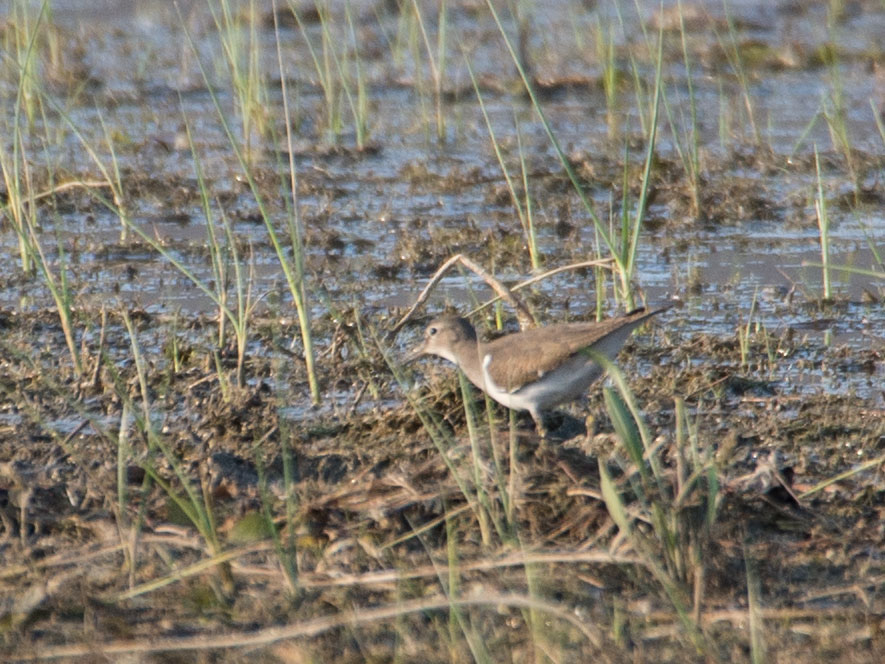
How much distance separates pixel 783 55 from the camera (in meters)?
12.0

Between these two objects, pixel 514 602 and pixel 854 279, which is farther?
pixel 854 279

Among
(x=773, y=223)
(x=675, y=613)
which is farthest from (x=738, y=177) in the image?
(x=675, y=613)

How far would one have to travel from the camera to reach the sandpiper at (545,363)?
516 centimetres

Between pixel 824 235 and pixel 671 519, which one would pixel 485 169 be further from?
pixel 671 519

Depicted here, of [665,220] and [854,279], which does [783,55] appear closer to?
[665,220]

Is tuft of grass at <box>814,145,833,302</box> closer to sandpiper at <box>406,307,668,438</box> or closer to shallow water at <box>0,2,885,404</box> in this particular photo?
shallow water at <box>0,2,885,404</box>

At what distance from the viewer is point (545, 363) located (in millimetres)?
5148

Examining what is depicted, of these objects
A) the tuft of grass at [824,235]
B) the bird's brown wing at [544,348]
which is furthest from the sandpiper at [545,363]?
the tuft of grass at [824,235]

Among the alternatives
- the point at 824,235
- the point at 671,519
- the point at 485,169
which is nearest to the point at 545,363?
the point at 671,519

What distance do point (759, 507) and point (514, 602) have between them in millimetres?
1353

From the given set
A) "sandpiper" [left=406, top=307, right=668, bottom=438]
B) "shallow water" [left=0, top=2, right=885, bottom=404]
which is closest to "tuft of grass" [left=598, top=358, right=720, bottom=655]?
"sandpiper" [left=406, top=307, right=668, bottom=438]

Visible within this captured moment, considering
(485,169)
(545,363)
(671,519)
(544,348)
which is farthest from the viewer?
(485,169)

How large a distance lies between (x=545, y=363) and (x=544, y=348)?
114mm

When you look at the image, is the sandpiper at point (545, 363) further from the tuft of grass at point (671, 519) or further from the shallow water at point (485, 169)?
the tuft of grass at point (671, 519)
